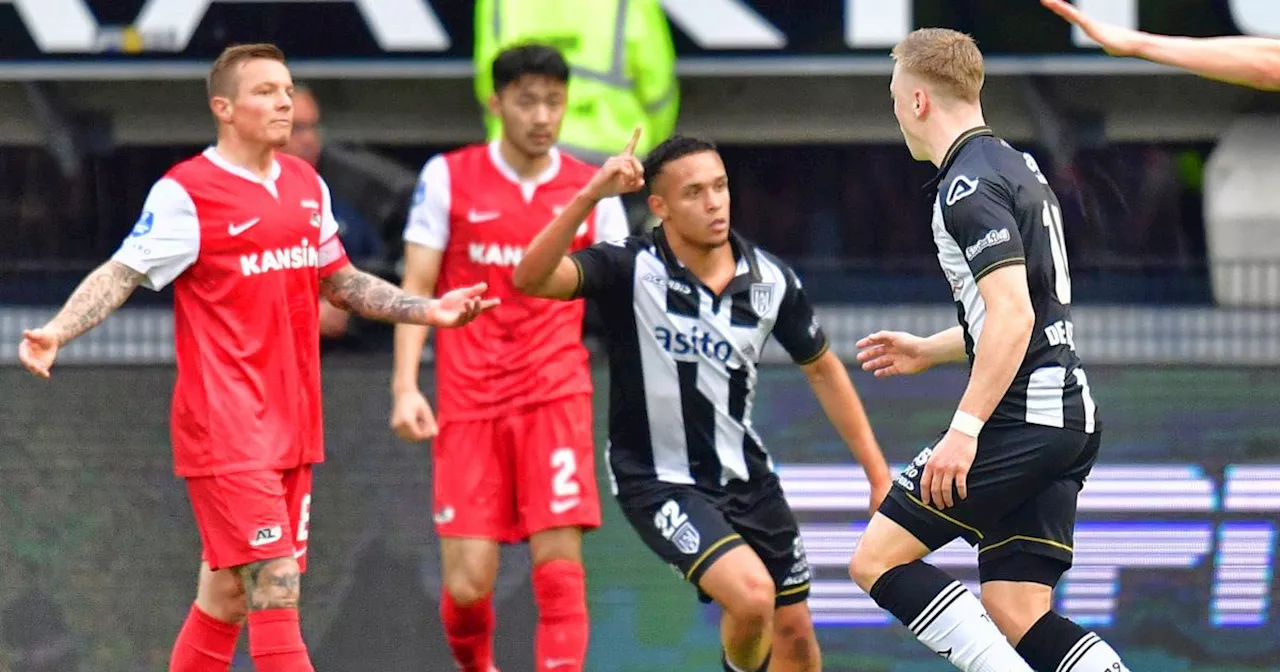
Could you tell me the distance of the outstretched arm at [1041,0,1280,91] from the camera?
16.4 feet

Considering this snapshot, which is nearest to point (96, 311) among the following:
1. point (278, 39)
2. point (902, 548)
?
point (902, 548)

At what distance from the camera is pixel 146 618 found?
7520 millimetres

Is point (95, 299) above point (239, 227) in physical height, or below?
below

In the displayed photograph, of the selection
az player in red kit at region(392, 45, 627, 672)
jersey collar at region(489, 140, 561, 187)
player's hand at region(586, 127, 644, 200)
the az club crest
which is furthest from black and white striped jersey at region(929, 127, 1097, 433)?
jersey collar at region(489, 140, 561, 187)

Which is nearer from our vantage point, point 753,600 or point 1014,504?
point 1014,504

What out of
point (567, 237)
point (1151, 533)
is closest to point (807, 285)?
point (1151, 533)

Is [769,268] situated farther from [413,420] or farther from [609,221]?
[413,420]

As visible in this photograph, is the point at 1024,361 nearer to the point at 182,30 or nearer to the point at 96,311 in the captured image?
the point at 96,311

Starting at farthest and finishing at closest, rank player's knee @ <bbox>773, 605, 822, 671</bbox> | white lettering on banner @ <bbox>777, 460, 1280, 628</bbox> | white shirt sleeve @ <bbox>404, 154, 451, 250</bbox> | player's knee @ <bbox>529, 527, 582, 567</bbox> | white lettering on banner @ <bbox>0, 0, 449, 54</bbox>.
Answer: white lettering on banner @ <bbox>0, 0, 449, 54</bbox>, white lettering on banner @ <bbox>777, 460, 1280, 628</bbox>, white shirt sleeve @ <bbox>404, 154, 451, 250</bbox>, player's knee @ <bbox>529, 527, 582, 567</bbox>, player's knee @ <bbox>773, 605, 822, 671</bbox>

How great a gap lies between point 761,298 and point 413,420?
1.21m

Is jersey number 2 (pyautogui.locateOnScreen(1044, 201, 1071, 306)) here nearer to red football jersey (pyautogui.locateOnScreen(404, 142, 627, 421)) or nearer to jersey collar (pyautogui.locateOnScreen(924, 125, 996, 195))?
jersey collar (pyautogui.locateOnScreen(924, 125, 996, 195))

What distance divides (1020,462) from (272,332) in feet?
7.35

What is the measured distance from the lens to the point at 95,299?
5.80m

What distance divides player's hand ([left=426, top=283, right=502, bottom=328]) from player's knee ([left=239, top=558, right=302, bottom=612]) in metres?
0.85
